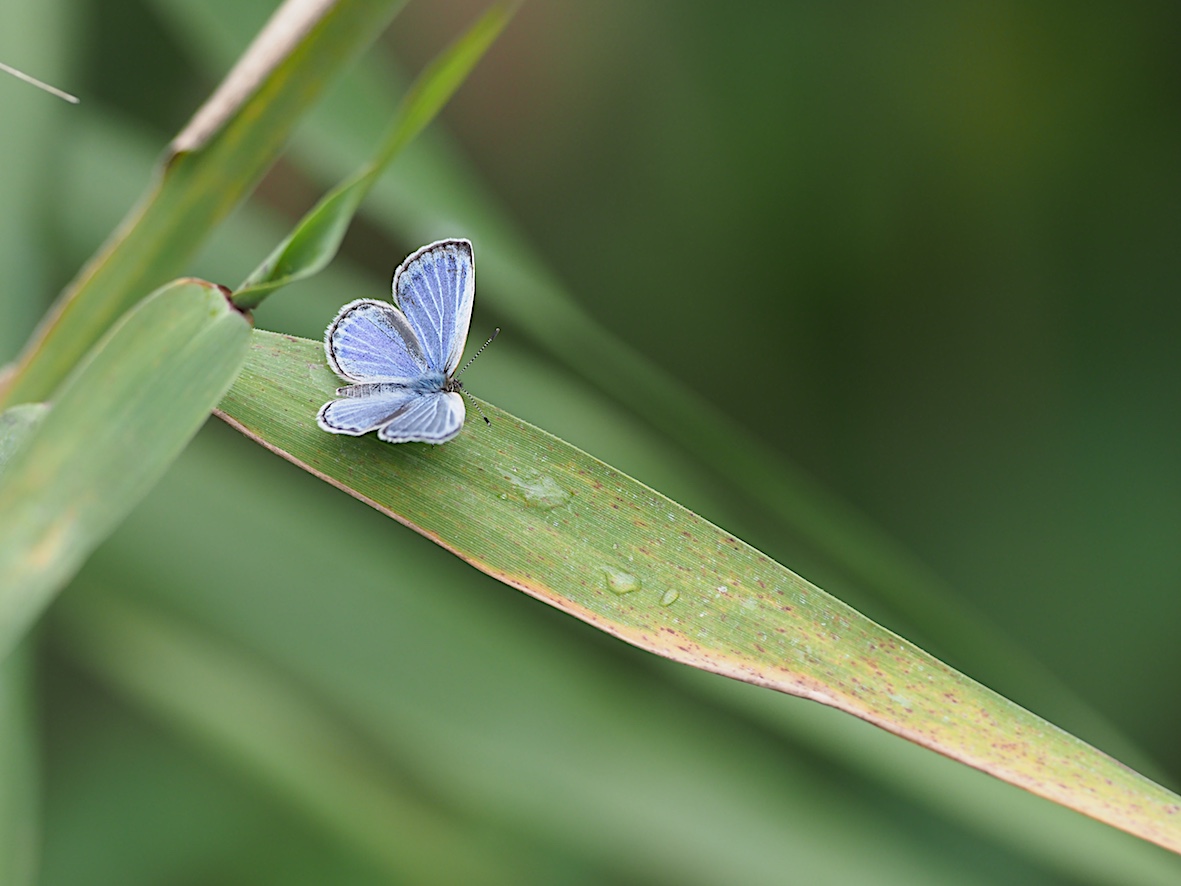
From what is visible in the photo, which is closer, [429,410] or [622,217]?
[429,410]

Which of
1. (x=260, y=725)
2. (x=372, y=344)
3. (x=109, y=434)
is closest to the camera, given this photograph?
(x=109, y=434)

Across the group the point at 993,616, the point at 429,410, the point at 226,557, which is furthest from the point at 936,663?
the point at 993,616

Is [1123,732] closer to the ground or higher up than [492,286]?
→ higher up

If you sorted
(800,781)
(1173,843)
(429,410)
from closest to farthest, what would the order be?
1. (1173,843)
2. (429,410)
3. (800,781)

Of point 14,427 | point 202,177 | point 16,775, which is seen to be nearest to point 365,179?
point 202,177

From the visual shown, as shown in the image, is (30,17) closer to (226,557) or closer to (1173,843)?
(226,557)

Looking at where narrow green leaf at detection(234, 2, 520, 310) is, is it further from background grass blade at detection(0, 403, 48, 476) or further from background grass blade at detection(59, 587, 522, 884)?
background grass blade at detection(59, 587, 522, 884)

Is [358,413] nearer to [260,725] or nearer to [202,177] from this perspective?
[202,177]
